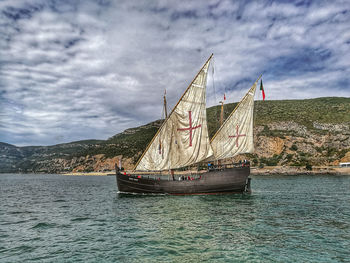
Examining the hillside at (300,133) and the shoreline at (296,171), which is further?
the hillside at (300,133)

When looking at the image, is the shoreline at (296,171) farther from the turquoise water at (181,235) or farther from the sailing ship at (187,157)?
the turquoise water at (181,235)

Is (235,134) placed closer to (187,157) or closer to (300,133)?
(187,157)

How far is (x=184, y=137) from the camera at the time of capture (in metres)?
35.8

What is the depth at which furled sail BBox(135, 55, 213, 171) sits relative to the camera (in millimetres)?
35062

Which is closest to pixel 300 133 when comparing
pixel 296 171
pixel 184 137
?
pixel 296 171

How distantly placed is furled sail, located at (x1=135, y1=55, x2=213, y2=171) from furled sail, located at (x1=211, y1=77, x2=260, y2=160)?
2.62m

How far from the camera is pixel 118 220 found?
66.6ft

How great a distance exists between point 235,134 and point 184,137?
29.0 feet

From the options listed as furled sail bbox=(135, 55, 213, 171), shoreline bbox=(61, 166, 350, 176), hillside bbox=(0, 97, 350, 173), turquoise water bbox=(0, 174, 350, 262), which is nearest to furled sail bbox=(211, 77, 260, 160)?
furled sail bbox=(135, 55, 213, 171)

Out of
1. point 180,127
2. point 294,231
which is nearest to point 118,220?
point 294,231

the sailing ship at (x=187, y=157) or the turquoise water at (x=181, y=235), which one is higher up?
the sailing ship at (x=187, y=157)

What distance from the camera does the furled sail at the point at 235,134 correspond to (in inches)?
1505

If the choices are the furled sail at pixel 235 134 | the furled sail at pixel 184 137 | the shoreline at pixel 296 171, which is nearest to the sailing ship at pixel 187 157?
the furled sail at pixel 184 137

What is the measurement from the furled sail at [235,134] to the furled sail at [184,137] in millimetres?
2621
